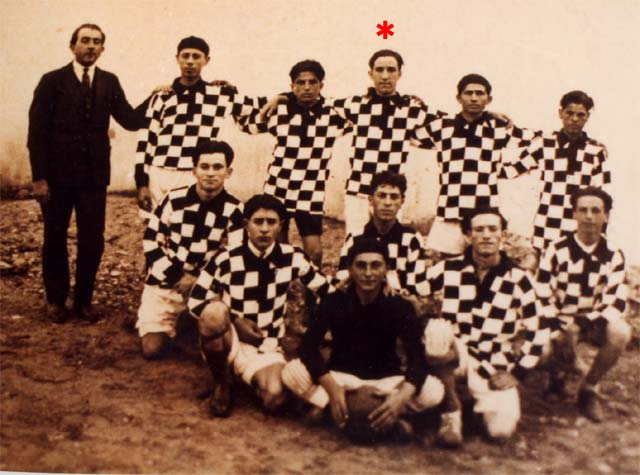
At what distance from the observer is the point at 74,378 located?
9.50 feet

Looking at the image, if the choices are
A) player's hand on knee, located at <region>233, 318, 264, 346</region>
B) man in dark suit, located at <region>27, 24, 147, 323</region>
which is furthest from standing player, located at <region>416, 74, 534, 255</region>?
man in dark suit, located at <region>27, 24, 147, 323</region>

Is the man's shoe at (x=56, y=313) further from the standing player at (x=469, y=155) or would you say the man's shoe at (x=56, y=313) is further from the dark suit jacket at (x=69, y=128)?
the standing player at (x=469, y=155)

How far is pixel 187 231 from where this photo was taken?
2.96 m

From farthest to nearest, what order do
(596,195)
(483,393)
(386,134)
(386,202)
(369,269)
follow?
(386,134)
(596,195)
(386,202)
(483,393)
(369,269)

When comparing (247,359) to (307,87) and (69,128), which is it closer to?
(307,87)

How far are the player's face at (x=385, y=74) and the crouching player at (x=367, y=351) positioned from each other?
732 millimetres

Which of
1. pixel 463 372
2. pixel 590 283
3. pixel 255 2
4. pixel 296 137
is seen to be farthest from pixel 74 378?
pixel 590 283

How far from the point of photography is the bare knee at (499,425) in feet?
8.74

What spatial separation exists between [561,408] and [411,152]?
1.19m

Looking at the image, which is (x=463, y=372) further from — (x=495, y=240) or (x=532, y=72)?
(x=532, y=72)

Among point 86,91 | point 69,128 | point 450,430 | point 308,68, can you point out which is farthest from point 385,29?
point 450,430

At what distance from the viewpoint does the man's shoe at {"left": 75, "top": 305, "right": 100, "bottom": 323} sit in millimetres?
3172

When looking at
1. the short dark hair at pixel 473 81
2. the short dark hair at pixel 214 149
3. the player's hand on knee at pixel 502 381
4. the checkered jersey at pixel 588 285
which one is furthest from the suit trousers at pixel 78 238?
the checkered jersey at pixel 588 285

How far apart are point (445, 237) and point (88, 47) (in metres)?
1.72
